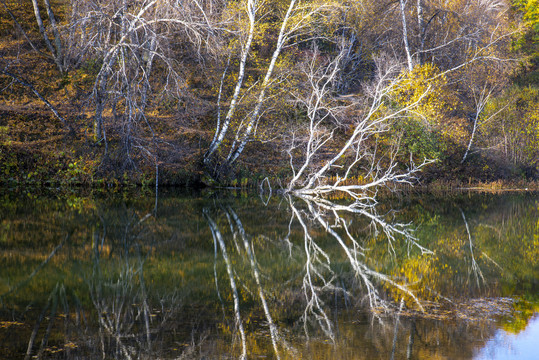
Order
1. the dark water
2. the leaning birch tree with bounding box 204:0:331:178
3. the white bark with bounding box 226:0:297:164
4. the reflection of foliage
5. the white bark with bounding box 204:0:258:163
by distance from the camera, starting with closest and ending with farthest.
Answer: the dark water < the reflection of foliage < the white bark with bounding box 204:0:258:163 < the leaning birch tree with bounding box 204:0:331:178 < the white bark with bounding box 226:0:297:164

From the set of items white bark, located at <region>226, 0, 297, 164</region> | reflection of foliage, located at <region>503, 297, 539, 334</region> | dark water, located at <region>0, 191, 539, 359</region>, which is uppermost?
white bark, located at <region>226, 0, 297, 164</region>

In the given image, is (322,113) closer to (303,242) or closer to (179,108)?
(179,108)

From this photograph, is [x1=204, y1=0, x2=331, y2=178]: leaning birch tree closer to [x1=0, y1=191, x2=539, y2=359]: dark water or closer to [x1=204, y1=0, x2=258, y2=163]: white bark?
[x1=204, y1=0, x2=258, y2=163]: white bark

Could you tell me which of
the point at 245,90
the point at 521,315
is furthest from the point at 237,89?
the point at 521,315

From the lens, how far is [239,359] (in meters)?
5.32

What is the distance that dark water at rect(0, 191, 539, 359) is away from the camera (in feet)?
18.8

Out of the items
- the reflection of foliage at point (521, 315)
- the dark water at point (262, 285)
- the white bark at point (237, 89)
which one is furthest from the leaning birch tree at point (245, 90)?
the reflection of foliage at point (521, 315)

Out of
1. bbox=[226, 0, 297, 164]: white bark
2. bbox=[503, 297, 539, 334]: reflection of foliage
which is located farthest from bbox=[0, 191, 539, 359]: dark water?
bbox=[226, 0, 297, 164]: white bark

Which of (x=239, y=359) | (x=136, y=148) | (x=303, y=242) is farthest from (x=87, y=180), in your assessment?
(x=239, y=359)

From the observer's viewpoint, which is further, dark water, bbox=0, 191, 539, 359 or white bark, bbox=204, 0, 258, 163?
white bark, bbox=204, 0, 258, 163

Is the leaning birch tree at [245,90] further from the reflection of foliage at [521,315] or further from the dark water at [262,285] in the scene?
the reflection of foliage at [521,315]

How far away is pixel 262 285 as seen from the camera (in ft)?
26.9

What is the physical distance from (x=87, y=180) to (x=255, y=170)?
7.24m

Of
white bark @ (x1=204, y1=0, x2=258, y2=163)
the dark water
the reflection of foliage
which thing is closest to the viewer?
the dark water
